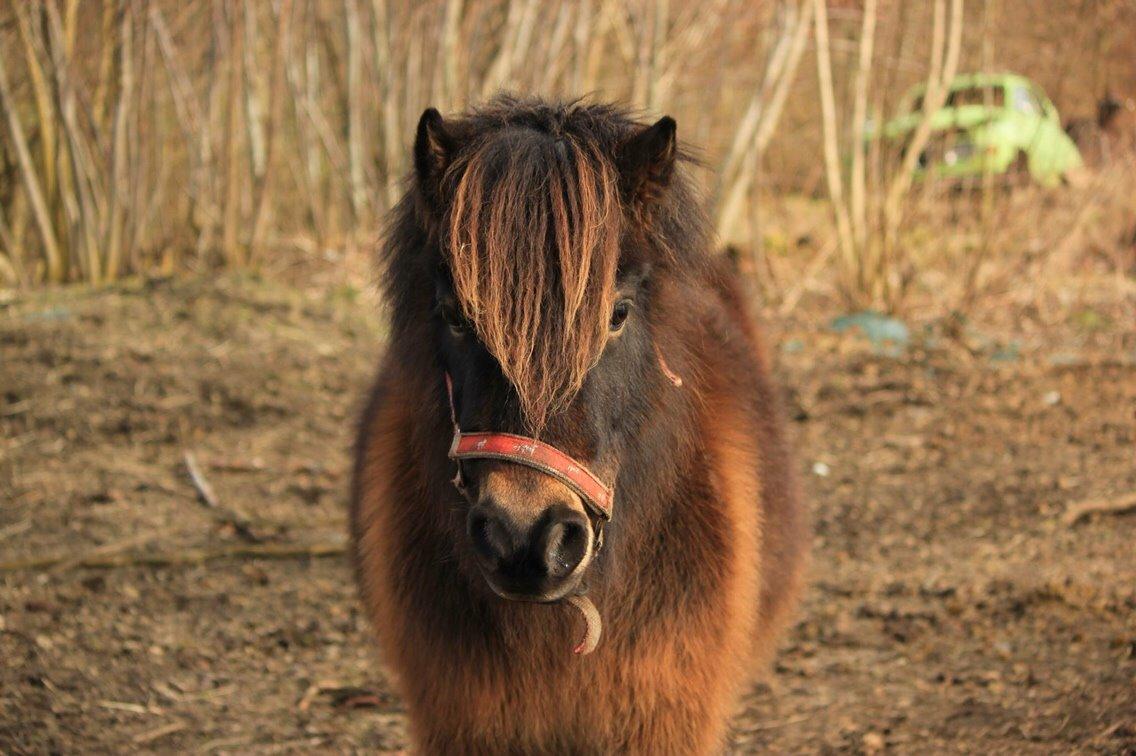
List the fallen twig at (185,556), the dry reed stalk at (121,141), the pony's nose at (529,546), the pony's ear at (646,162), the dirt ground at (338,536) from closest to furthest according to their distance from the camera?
the pony's nose at (529,546)
the pony's ear at (646,162)
the dirt ground at (338,536)
the fallen twig at (185,556)
the dry reed stalk at (121,141)

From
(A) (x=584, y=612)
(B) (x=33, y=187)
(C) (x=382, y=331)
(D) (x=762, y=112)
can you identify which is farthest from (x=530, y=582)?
(B) (x=33, y=187)

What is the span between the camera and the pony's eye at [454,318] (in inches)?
89.3

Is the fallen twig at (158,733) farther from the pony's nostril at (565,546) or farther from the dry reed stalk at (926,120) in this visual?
the dry reed stalk at (926,120)

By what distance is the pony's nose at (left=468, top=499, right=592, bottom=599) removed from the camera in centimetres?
198

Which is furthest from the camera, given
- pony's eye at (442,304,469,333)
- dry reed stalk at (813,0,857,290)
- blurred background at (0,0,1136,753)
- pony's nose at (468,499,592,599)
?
dry reed stalk at (813,0,857,290)

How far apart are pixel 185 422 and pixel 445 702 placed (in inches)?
158

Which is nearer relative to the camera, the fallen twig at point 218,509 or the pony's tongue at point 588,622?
the pony's tongue at point 588,622

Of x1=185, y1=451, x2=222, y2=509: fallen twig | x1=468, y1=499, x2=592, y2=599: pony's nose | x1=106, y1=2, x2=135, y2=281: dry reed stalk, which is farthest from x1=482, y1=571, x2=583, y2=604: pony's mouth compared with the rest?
x1=106, y1=2, x2=135, y2=281: dry reed stalk

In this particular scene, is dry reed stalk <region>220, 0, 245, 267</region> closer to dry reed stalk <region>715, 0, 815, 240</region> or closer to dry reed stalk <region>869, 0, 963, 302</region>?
dry reed stalk <region>715, 0, 815, 240</region>

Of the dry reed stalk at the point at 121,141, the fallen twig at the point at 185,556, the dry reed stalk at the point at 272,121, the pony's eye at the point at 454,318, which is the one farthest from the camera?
the dry reed stalk at the point at 272,121

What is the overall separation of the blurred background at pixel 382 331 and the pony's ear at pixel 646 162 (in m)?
0.83

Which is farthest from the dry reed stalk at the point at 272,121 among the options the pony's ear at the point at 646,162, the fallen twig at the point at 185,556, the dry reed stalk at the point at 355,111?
the pony's ear at the point at 646,162

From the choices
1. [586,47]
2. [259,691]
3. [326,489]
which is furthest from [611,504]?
[586,47]

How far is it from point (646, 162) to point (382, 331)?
542 cm
